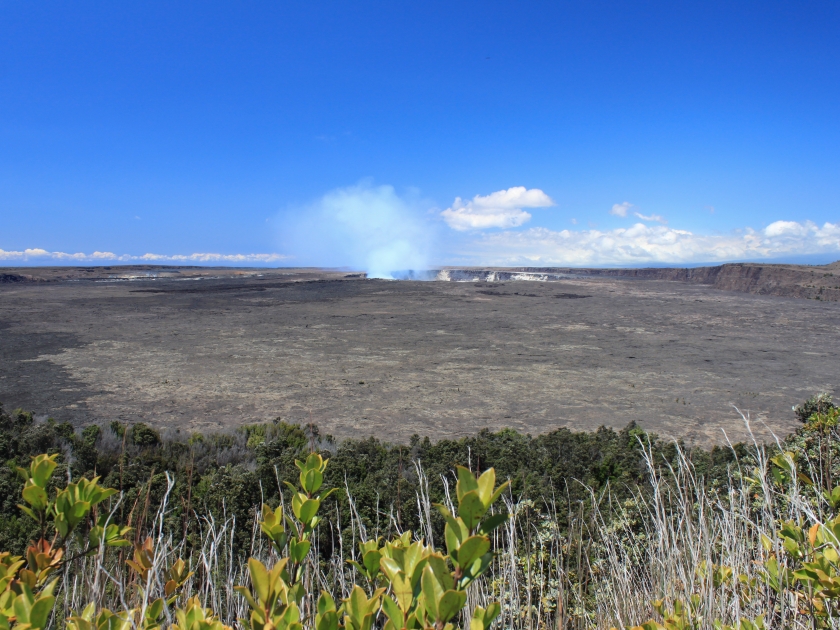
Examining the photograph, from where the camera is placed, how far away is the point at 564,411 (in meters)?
9.73

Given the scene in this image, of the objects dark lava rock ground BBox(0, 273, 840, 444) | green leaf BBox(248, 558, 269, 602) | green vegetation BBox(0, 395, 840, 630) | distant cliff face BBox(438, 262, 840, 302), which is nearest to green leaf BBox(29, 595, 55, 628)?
green vegetation BBox(0, 395, 840, 630)

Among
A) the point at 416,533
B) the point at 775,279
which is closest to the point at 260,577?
the point at 416,533

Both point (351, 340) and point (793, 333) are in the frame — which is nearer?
point (351, 340)

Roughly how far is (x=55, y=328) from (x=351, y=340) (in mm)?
11736

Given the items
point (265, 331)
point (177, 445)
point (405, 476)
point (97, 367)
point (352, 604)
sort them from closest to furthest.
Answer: point (352, 604) < point (405, 476) < point (177, 445) < point (97, 367) < point (265, 331)

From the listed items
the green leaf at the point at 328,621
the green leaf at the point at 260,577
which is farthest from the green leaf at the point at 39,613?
the green leaf at the point at 328,621

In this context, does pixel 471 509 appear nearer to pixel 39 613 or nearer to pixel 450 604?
pixel 450 604

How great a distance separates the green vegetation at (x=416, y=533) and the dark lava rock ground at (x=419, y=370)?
2465mm

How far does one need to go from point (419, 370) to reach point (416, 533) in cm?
947

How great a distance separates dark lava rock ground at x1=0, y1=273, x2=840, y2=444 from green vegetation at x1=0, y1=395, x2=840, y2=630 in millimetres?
2465

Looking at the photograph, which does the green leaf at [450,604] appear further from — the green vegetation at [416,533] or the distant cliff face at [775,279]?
the distant cliff face at [775,279]

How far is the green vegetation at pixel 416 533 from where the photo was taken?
34.7 inches

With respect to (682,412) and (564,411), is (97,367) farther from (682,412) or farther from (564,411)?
(682,412)

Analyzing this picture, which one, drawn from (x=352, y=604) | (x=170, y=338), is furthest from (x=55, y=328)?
(x=352, y=604)
